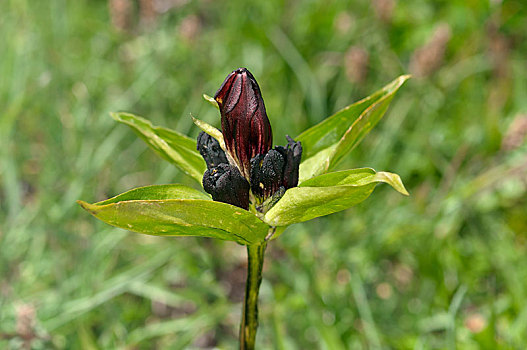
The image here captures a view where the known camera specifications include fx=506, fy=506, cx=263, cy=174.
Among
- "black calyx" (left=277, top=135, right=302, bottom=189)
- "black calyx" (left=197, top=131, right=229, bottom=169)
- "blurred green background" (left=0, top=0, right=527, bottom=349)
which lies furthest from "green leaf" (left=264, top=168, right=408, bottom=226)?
"blurred green background" (left=0, top=0, right=527, bottom=349)

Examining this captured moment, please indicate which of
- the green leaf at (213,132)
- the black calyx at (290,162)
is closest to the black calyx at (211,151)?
the green leaf at (213,132)

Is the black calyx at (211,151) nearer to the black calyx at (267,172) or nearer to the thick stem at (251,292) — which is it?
the black calyx at (267,172)

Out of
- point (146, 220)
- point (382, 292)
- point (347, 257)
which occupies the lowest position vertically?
point (382, 292)

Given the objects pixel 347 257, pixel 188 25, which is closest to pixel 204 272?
pixel 347 257

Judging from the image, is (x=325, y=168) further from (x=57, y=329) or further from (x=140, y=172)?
(x=140, y=172)

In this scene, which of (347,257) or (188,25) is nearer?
(347,257)

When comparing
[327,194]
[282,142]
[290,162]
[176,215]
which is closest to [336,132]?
[290,162]
